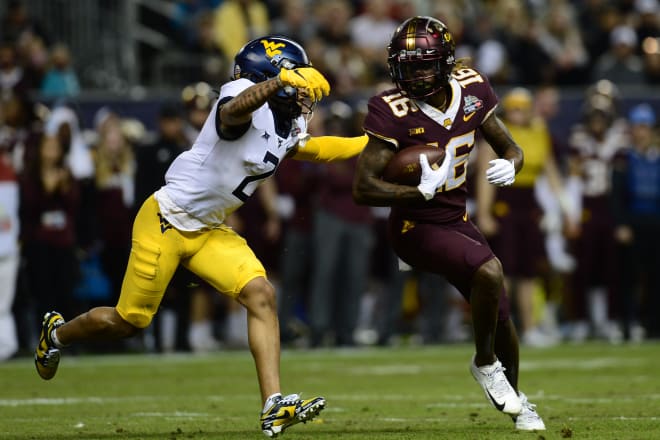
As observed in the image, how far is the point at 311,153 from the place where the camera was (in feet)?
23.2

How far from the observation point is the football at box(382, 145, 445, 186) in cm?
677

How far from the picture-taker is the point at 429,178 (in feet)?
21.9

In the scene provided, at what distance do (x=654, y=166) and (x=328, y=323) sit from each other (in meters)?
3.40

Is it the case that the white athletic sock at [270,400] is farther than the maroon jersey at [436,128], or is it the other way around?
the maroon jersey at [436,128]

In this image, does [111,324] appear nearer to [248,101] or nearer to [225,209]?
[225,209]

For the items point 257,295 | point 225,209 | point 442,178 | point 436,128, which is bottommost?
point 257,295

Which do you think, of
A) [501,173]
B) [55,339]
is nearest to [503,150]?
[501,173]

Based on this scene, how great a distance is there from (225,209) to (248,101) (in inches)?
31.8

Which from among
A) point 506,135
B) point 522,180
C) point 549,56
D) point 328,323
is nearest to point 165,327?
Answer: point 328,323

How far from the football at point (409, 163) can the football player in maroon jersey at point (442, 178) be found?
0.04 metres

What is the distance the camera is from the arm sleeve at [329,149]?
7.07 meters

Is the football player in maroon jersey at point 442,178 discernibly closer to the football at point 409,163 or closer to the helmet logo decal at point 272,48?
the football at point 409,163

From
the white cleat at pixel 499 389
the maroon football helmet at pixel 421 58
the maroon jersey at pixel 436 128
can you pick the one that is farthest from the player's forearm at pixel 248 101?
the white cleat at pixel 499 389

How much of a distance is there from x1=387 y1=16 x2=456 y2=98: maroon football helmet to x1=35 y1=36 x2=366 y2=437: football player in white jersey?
472 mm
